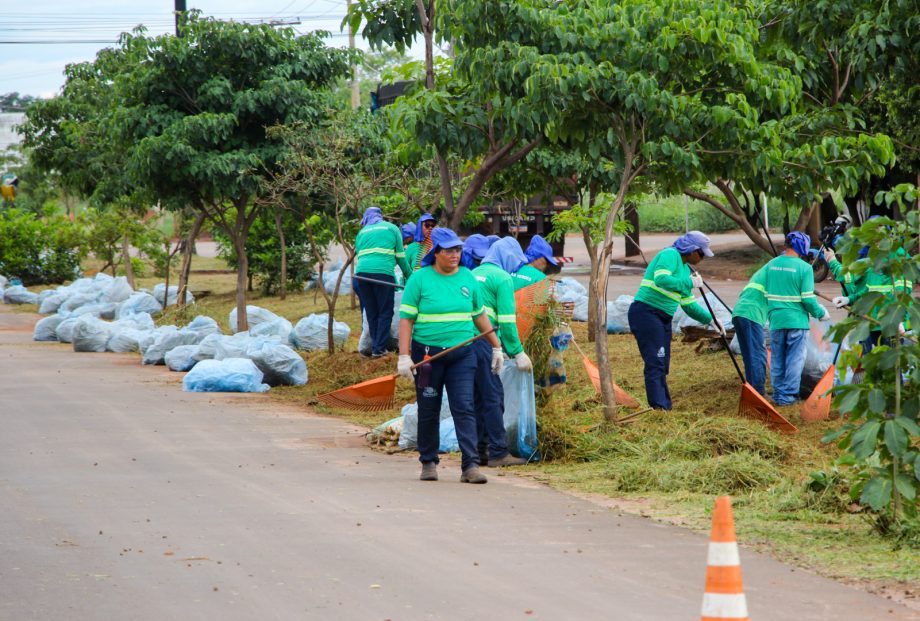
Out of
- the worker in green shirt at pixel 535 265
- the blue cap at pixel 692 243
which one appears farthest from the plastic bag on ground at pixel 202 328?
the blue cap at pixel 692 243

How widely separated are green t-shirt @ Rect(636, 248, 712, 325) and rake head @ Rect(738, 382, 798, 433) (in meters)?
0.91

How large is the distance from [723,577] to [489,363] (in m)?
4.97

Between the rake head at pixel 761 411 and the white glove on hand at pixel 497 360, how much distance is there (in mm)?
2372

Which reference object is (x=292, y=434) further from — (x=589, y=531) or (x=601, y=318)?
(x=589, y=531)

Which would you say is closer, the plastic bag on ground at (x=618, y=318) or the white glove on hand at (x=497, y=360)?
the white glove on hand at (x=497, y=360)

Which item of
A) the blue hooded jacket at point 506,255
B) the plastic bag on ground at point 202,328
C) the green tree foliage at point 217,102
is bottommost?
the plastic bag on ground at point 202,328

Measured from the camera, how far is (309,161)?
1473cm

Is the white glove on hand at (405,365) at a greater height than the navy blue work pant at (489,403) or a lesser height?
greater

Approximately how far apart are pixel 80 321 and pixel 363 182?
19.3 feet

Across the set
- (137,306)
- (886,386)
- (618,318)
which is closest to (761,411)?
(886,386)

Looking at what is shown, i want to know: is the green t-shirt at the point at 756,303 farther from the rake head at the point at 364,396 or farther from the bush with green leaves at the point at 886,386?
the bush with green leaves at the point at 886,386

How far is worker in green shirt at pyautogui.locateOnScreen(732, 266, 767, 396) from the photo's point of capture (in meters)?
10.8

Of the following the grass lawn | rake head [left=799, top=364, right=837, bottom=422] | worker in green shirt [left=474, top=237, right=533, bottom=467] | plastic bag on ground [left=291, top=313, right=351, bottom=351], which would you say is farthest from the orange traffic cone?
plastic bag on ground [left=291, top=313, right=351, bottom=351]

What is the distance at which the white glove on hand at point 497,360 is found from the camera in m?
8.52
